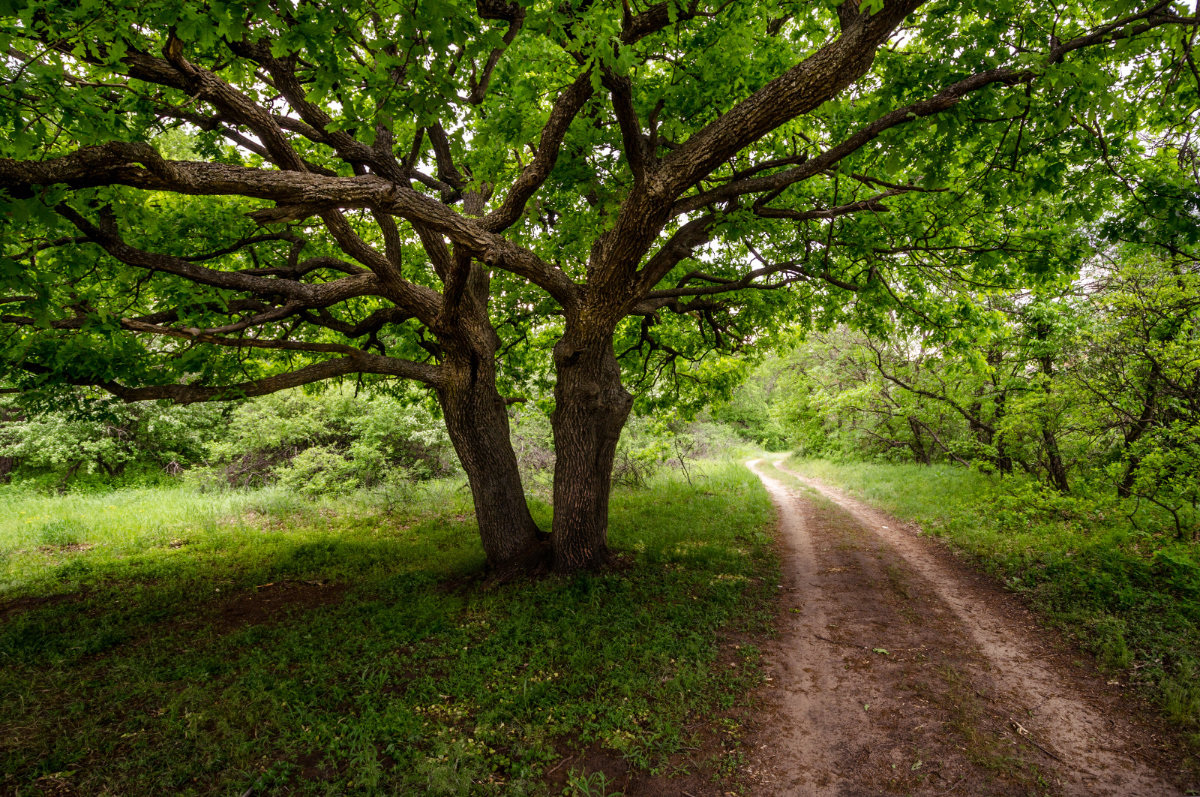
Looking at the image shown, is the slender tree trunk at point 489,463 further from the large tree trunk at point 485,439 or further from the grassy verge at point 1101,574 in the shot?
the grassy verge at point 1101,574

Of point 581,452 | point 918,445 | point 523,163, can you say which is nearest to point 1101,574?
point 581,452

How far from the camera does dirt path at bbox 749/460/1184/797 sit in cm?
363

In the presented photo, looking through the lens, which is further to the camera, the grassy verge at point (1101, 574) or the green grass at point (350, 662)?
the grassy verge at point (1101, 574)

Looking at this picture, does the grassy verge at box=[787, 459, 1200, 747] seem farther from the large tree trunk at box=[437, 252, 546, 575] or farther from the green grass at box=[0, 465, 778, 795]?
the large tree trunk at box=[437, 252, 546, 575]

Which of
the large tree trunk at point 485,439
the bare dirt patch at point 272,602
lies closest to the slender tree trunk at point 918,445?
the large tree trunk at point 485,439

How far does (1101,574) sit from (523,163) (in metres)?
10.9

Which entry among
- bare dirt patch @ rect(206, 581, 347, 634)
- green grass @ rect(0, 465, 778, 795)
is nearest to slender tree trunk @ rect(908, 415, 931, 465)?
green grass @ rect(0, 465, 778, 795)

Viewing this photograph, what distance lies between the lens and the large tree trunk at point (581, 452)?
732 centimetres

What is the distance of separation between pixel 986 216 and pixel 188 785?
420 inches

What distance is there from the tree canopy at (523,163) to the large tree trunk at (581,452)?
0.05 m

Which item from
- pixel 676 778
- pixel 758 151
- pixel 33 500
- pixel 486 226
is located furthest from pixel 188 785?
pixel 33 500

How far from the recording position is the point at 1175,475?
21.9 ft

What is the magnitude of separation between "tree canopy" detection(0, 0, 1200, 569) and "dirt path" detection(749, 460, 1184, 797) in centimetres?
374

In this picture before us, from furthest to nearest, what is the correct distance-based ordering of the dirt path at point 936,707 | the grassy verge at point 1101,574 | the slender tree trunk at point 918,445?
the slender tree trunk at point 918,445 < the grassy verge at point 1101,574 < the dirt path at point 936,707
